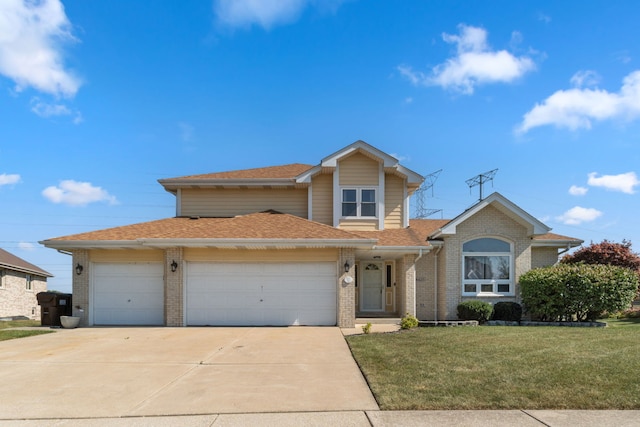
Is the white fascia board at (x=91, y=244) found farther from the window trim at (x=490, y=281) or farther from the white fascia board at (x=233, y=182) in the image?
the window trim at (x=490, y=281)

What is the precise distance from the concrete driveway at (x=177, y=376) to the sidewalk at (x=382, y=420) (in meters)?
0.21

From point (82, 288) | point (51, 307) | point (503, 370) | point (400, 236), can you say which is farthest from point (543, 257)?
point (51, 307)

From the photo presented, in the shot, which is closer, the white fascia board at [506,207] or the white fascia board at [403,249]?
the white fascia board at [403,249]

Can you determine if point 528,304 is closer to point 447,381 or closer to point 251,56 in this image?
point 447,381

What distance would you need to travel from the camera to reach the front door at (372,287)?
1883cm

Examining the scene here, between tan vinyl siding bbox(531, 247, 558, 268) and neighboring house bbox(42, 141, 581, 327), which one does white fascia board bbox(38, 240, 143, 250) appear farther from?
tan vinyl siding bbox(531, 247, 558, 268)

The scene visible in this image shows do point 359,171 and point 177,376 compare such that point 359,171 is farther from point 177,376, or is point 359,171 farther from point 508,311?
point 177,376

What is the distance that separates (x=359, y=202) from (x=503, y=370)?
1117 centimetres

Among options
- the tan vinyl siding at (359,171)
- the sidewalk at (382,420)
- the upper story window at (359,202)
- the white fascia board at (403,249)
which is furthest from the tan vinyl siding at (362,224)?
the sidewalk at (382,420)

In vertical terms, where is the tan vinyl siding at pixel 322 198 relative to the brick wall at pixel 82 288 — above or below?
above

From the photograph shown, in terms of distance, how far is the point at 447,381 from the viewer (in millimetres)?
6984

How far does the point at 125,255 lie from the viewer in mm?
16188

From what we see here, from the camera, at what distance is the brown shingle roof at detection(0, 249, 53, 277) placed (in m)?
26.6

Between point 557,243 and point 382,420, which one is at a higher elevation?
point 557,243
